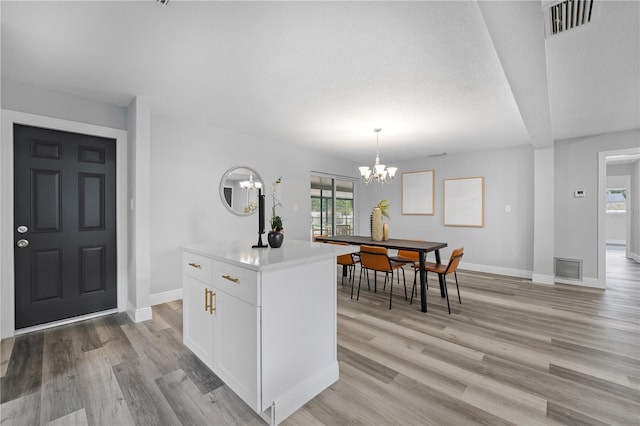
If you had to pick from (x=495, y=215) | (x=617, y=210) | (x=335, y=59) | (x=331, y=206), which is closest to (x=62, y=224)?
(x=335, y=59)

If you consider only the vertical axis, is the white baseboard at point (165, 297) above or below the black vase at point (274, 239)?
below

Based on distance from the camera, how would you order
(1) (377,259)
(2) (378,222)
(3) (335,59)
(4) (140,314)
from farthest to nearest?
1. (2) (378,222)
2. (1) (377,259)
3. (4) (140,314)
4. (3) (335,59)

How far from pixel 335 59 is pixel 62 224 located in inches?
125

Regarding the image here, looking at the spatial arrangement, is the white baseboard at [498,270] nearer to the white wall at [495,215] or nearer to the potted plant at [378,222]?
the white wall at [495,215]

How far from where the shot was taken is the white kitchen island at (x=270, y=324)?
1.52 metres

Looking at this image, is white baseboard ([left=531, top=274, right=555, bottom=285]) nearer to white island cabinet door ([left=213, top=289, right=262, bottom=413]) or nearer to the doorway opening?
the doorway opening

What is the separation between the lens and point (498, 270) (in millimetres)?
5293

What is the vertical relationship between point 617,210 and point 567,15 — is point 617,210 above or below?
below

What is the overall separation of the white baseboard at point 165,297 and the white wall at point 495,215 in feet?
16.3

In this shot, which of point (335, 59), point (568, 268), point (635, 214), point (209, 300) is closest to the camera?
point (209, 300)

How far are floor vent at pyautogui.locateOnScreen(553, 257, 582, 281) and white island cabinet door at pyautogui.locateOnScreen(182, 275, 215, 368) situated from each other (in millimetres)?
5435

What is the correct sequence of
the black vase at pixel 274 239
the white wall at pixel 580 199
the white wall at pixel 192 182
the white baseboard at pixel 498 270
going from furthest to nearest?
the white baseboard at pixel 498 270 → the white wall at pixel 580 199 → the white wall at pixel 192 182 → the black vase at pixel 274 239

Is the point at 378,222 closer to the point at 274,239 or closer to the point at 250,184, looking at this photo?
the point at 250,184

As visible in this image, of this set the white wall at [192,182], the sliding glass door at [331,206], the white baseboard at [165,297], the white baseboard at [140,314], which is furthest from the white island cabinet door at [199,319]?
the sliding glass door at [331,206]
